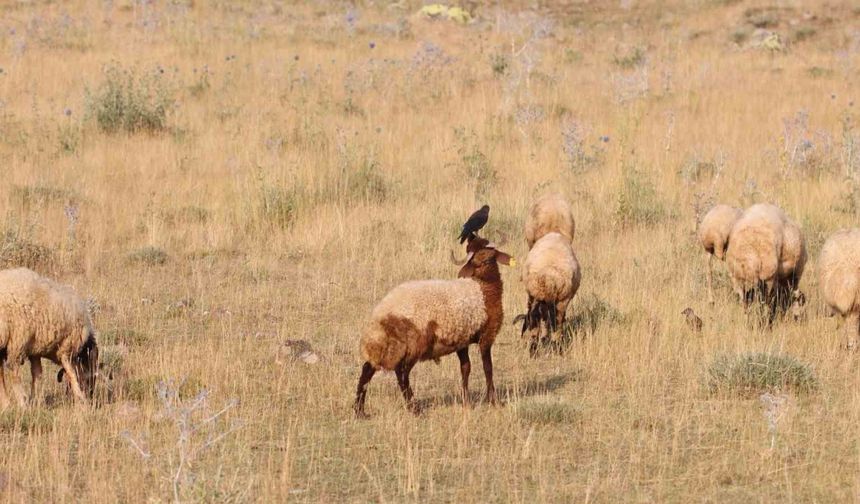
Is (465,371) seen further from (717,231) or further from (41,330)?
(717,231)

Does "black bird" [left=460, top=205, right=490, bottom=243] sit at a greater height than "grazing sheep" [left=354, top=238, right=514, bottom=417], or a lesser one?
greater

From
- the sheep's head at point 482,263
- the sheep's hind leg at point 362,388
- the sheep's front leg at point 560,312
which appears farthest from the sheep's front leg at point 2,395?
the sheep's front leg at point 560,312

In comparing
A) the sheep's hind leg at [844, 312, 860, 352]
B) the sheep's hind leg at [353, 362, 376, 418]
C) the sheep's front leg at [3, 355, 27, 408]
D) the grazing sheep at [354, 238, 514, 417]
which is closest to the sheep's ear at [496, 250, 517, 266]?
the grazing sheep at [354, 238, 514, 417]

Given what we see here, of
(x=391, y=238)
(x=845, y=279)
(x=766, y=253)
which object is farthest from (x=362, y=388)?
(x=391, y=238)

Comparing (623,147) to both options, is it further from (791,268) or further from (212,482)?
(212,482)

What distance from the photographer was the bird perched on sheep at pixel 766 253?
33.4 ft

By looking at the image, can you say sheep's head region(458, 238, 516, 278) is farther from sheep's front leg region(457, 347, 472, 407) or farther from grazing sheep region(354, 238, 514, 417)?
sheep's front leg region(457, 347, 472, 407)

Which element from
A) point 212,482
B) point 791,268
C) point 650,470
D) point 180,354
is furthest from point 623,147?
point 212,482

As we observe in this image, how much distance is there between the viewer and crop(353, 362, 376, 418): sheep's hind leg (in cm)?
739

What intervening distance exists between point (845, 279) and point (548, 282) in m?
2.39

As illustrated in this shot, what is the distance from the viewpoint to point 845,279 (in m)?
9.20

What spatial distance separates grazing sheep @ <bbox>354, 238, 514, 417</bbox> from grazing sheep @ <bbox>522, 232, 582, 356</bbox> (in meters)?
1.44

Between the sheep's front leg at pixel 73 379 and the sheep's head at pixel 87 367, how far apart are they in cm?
14

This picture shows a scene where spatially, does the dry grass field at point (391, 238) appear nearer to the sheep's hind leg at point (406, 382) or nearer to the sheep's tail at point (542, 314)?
the sheep's hind leg at point (406, 382)
